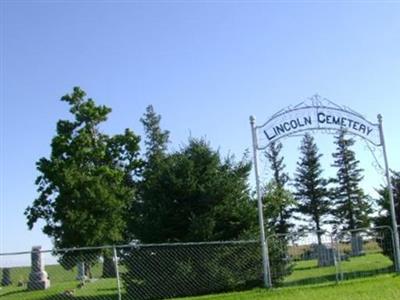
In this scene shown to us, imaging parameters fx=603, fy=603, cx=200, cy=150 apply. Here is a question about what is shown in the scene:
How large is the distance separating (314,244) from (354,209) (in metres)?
41.2

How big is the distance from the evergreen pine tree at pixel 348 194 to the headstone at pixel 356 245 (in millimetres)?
39077

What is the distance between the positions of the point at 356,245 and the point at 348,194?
40206mm

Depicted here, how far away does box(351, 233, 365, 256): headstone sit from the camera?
707 inches

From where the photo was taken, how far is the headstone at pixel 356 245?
58.9 feet

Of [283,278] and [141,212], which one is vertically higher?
[141,212]

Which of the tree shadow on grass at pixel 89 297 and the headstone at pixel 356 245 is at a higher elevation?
the headstone at pixel 356 245

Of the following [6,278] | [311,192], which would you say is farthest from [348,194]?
[6,278]

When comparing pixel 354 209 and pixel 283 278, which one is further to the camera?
pixel 354 209

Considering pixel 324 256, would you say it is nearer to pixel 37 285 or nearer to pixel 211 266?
pixel 211 266

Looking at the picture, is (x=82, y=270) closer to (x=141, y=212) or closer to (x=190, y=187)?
(x=141, y=212)

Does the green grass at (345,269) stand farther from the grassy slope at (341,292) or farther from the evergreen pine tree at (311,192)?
the evergreen pine tree at (311,192)

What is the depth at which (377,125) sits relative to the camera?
16891mm

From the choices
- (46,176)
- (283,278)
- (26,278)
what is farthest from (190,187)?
(46,176)

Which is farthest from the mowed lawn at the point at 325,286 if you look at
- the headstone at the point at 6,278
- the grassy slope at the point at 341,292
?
the headstone at the point at 6,278
